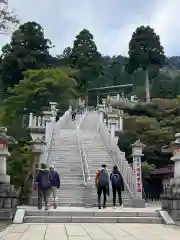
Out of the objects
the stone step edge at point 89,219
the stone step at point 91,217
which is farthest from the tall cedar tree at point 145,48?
the stone step edge at point 89,219

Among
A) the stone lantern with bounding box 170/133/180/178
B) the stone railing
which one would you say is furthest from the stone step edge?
the stone railing

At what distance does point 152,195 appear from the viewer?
80.8ft

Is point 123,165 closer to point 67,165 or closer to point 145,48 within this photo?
point 67,165

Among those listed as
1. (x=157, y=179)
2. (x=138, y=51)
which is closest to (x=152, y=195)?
(x=157, y=179)

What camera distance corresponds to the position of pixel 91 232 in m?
9.67

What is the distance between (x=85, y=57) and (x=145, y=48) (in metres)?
7.62

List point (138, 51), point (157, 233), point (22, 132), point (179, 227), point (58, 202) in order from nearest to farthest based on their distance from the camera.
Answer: point (157, 233), point (179, 227), point (58, 202), point (22, 132), point (138, 51)

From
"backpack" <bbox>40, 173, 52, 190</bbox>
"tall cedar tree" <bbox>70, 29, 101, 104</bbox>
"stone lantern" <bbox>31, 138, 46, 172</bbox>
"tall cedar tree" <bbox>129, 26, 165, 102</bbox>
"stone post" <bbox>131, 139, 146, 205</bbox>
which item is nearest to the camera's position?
"backpack" <bbox>40, 173, 52, 190</bbox>

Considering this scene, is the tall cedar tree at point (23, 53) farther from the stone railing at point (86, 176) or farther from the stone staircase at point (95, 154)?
the stone railing at point (86, 176)

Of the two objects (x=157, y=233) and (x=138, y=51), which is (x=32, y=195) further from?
(x=138, y=51)

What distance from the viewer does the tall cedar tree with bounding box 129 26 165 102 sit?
49.3 m

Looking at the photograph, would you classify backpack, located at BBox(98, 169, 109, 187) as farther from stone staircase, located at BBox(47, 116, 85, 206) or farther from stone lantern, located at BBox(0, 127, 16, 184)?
stone lantern, located at BBox(0, 127, 16, 184)

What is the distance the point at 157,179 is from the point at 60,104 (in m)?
14.4

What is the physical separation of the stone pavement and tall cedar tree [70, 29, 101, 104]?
1607 inches
